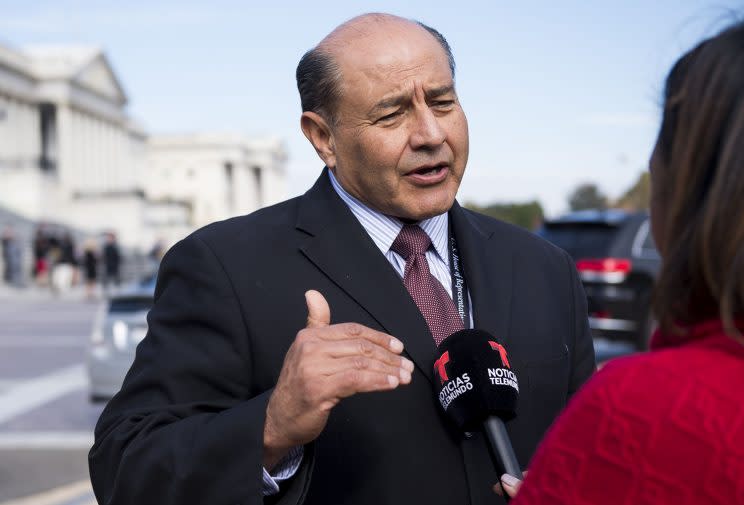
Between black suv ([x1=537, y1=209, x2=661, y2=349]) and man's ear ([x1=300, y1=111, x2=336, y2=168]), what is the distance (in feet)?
27.4

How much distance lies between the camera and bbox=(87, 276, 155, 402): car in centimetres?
898

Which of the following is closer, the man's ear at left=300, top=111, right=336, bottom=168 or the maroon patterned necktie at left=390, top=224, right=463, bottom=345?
the maroon patterned necktie at left=390, top=224, right=463, bottom=345

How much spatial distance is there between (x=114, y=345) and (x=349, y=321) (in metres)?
7.14

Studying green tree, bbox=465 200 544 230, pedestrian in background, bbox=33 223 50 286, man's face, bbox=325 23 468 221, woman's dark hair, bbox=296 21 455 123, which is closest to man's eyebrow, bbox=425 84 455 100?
man's face, bbox=325 23 468 221

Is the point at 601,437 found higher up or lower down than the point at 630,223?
higher up

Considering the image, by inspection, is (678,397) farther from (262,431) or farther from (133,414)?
(133,414)

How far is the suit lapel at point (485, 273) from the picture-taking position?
2271 mm

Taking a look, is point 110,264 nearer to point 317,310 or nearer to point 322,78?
point 322,78

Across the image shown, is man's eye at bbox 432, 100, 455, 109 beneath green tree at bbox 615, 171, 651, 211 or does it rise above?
above

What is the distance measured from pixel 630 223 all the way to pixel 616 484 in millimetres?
10442

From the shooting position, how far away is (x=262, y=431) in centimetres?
195

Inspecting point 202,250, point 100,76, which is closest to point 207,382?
point 202,250

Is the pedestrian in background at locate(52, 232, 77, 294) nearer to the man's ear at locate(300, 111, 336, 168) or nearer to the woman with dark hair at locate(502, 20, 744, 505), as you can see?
the man's ear at locate(300, 111, 336, 168)

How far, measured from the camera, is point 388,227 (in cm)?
244
